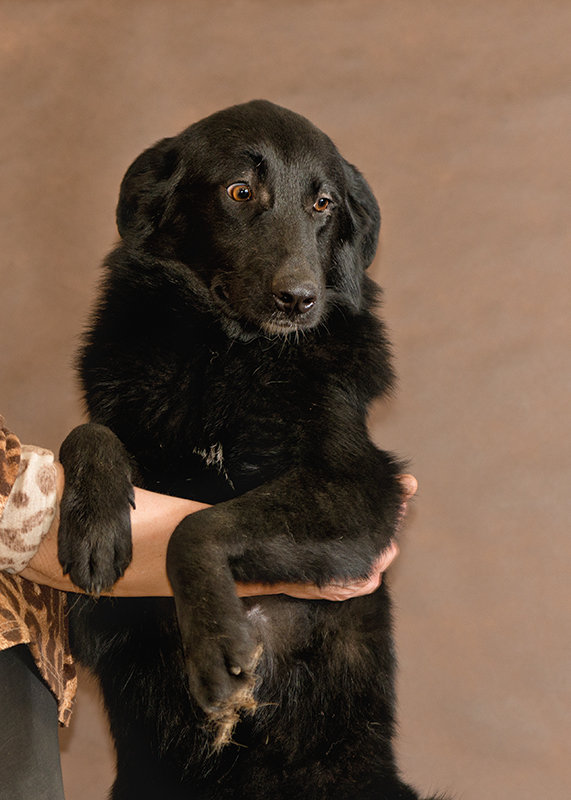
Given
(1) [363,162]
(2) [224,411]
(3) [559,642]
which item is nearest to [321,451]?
(2) [224,411]

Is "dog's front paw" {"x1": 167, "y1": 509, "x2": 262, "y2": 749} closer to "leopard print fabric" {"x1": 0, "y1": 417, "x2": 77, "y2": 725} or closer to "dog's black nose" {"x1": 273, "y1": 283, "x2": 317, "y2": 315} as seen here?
"leopard print fabric" {"x1": 0, "y1": 417, "x2": 77, "y2": 725}

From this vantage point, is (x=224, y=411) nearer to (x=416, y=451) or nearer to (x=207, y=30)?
(x=416, y=451)

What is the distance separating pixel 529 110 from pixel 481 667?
66.8 inches

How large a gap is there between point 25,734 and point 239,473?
542mm

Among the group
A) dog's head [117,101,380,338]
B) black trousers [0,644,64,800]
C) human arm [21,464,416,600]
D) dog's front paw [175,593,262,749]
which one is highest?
dog's head [117,101,380,338]

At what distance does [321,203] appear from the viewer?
1.73m

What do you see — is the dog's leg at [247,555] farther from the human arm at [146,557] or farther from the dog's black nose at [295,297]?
the dog's black nose at [295,297]

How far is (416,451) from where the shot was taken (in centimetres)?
256

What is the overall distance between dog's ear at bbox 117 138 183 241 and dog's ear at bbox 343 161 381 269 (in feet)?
1.25

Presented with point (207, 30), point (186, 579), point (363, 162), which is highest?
point (207, 30)

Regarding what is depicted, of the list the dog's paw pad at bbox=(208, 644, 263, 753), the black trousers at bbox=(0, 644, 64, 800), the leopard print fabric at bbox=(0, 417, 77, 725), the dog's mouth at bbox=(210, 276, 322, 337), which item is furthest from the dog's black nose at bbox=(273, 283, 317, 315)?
the black trousers at bbox=(0, 644, 64, 800)

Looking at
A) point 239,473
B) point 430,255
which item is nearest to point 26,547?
point 239,473

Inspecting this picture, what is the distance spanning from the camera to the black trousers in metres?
1.28

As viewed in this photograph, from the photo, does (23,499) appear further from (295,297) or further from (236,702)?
(295,297)
